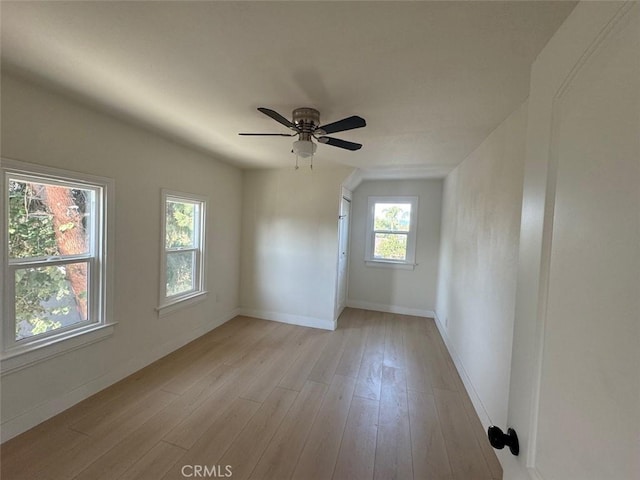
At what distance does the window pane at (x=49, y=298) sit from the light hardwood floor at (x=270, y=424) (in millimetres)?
696

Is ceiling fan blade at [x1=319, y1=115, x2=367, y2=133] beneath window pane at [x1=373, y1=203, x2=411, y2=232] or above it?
above

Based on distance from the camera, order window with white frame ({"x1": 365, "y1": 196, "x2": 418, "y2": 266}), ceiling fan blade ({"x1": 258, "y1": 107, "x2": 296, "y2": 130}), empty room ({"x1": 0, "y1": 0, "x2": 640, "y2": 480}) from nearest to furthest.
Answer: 1. empty room ({"x1": 0, "y1": 0, "x2": 640, "y2": 480})
2. ceiling fan blade ({"x1": 258, "y1": 107, "x2": 296, "y2": 130})
3. window with white frame ({"x1": 365, "y1": 196, "x2": 418, "y2": 266})

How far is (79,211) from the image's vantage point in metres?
2.19

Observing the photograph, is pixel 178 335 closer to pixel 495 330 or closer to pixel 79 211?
pixel 79 211

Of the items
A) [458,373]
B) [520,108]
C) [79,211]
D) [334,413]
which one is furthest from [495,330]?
[79,211]

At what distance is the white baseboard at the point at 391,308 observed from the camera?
4668 mm

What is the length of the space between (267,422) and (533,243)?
2.16 metres

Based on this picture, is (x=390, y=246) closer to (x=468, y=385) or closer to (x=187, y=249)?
(x=468, y=385)

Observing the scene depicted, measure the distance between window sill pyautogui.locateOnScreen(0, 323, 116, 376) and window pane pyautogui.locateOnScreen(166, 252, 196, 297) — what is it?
32.1 inches

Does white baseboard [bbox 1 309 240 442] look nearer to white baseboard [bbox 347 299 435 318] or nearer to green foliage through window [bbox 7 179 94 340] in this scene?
green foliage through window [bbox 7 179 94 340]

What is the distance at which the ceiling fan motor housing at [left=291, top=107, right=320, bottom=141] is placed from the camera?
1927 mm

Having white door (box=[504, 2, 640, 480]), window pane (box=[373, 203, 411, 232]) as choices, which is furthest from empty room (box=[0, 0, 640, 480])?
window pane (box=[373, 203, 411, 232])

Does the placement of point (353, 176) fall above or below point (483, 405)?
above

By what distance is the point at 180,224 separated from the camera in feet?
10.7
